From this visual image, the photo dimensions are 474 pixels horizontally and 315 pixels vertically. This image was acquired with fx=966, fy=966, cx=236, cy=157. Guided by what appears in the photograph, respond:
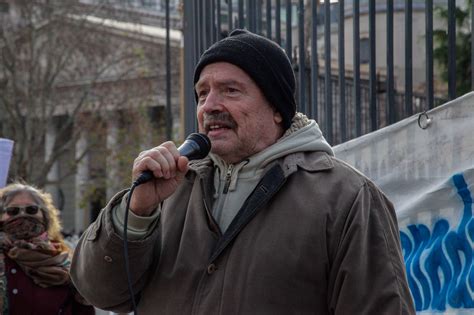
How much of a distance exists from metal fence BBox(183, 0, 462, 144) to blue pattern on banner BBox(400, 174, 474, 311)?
23.4 inches

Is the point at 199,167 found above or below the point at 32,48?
above

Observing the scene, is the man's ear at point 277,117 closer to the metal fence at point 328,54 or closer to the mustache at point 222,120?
the mustache at point 222,120

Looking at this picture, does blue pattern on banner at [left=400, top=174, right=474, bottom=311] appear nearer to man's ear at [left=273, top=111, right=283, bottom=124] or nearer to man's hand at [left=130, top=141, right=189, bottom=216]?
man's ear at [left=273, top=111, right=283, bottom=124]

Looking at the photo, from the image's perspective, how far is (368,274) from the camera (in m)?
2.68

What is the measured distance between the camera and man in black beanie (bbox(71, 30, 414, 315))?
107 inches

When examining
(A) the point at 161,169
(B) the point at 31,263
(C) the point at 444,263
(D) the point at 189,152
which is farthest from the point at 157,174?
(B) the point at 31,263

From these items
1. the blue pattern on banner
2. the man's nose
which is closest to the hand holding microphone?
the man's nose

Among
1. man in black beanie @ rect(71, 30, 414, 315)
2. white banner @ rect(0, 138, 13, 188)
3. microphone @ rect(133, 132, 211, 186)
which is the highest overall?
microphone @ rect(133, 132, 211, 186)

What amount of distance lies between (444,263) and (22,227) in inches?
108

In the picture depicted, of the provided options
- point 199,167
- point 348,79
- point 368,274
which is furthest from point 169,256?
point 348,79

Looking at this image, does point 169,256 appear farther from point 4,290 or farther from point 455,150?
point 4,290

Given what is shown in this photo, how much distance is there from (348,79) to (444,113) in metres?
1.83

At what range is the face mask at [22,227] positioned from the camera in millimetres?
5773

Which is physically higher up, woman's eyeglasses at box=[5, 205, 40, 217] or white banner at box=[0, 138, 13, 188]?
white banner at box=[0, 138, 13, 188]
